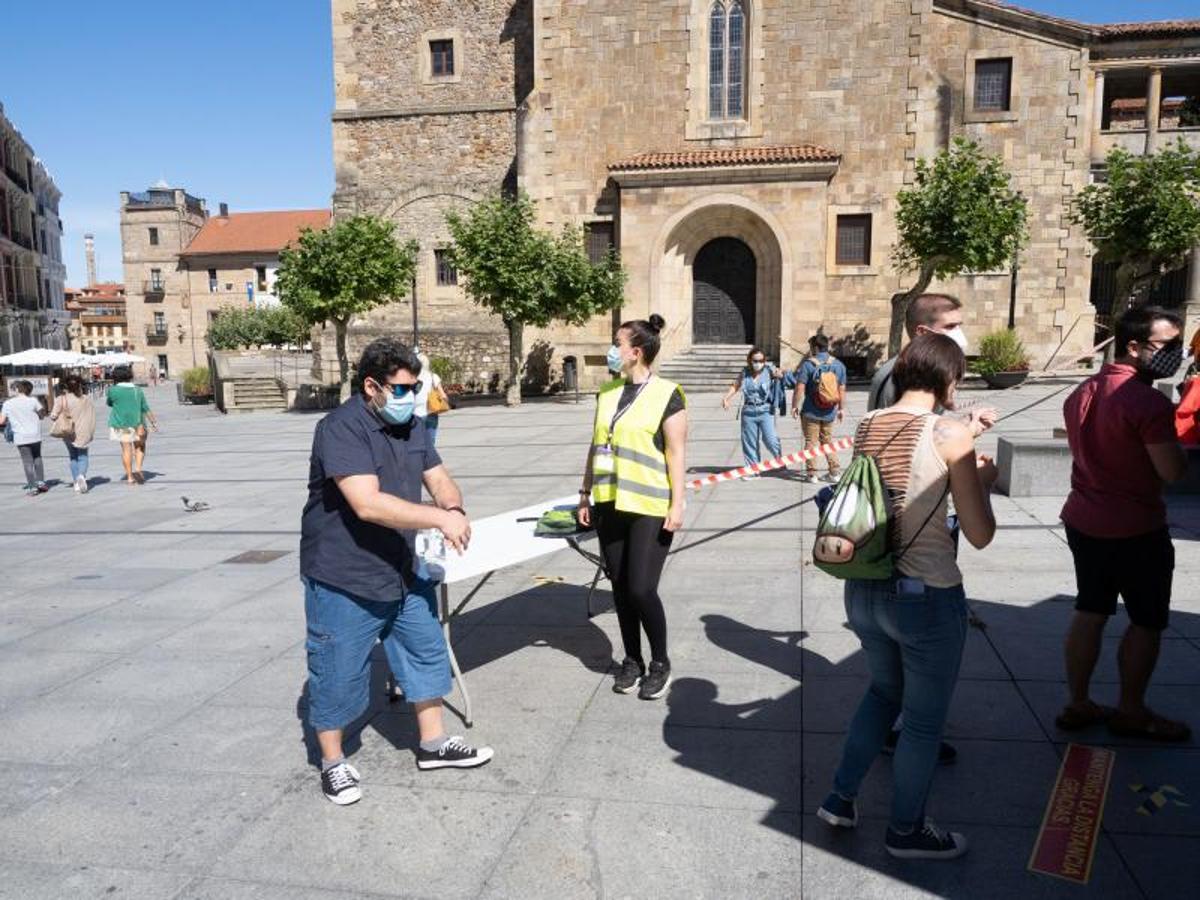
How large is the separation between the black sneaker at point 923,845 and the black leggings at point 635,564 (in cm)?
154

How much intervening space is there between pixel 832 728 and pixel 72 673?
4159 millimetres

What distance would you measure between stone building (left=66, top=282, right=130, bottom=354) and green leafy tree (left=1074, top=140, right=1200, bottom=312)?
95.5 metres

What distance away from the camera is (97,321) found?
321ft

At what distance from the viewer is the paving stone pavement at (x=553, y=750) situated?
2936 millimetres

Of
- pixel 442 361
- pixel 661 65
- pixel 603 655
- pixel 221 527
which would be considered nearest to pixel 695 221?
pixel 661 65

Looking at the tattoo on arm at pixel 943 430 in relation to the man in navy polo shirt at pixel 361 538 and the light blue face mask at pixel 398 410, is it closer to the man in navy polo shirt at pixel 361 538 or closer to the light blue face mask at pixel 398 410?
the man in navy polo shirt at pixel 361 538

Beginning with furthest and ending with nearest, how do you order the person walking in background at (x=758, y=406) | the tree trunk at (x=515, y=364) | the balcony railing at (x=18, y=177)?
the balcony railing at (x=18, y=177), the tree trunk at (x=515, y=364), the person walking in background at (x=758, y=406)

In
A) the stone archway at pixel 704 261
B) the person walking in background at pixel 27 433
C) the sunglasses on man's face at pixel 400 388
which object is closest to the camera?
the sunglasses on man's face at pixel 400 388

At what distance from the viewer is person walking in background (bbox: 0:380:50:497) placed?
1160 centimetres

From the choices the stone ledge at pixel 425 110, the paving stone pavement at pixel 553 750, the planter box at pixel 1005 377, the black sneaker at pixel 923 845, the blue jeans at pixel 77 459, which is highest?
the stone ledge at pixel 425 110

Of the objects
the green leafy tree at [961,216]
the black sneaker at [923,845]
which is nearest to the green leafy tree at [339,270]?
the green leafy tree at [961,216]

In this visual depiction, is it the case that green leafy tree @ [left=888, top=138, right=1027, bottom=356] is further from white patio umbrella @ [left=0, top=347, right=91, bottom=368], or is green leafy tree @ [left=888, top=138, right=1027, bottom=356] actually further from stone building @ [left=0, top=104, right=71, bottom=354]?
stone building @ [left=0, top=104, right=71, bottom=354]

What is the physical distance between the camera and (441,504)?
3635mm

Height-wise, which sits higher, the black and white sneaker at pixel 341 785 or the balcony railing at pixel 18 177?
the balcony railing at pixel 18 177
